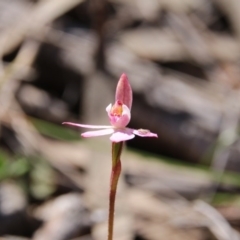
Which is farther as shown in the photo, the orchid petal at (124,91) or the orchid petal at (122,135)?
the orchid petal at (124,91)

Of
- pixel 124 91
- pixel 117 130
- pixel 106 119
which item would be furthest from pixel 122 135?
pixel 106 119

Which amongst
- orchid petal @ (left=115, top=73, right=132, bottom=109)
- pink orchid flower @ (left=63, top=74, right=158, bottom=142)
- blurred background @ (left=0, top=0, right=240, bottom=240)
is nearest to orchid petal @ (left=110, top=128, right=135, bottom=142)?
pink orchid flower @ (left=63, top=74, right=158, bottom=142)

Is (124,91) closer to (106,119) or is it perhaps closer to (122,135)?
(122,135)

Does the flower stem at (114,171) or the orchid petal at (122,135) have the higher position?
the orchid petal at (122,135)

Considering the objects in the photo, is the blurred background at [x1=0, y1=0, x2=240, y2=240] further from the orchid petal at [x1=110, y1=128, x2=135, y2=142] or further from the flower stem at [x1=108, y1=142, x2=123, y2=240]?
the orchid petal at [x1=110, y1=128, x2=135, y2=142]

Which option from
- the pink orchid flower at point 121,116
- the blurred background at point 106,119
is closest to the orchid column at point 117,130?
the pink orchid flower at point 121,116

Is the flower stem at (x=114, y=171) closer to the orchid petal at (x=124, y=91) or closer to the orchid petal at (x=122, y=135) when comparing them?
the orchid petal at (x=122, y=135)
